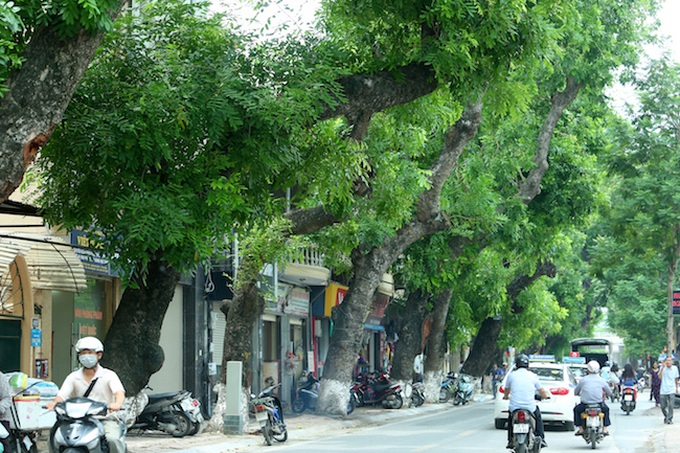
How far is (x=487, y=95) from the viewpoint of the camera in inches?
721

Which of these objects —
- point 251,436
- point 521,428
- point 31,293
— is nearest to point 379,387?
point 251,436

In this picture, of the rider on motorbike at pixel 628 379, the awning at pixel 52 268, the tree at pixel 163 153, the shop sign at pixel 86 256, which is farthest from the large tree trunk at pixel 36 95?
the rider on motorbike at pixel 628 379

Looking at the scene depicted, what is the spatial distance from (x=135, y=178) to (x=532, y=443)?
6.44m

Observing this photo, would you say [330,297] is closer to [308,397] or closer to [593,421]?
[308,397]

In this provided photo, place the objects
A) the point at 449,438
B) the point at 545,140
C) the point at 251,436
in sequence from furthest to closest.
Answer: the point at 545,140 → the point at 251,436 → the point at 449,438

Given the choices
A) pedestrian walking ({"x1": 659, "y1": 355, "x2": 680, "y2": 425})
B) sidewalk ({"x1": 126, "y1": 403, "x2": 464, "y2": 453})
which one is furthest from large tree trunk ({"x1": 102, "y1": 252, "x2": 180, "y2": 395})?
pedestrian walking ({"x1": 659, "y1": 355, "x2": 680, "y2": 425})

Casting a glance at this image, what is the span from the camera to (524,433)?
587 inches

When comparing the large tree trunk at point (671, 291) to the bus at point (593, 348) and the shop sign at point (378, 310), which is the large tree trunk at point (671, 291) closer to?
the shop sign at point (378, 310)

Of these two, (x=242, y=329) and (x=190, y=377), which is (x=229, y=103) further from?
(x=190, y=377)

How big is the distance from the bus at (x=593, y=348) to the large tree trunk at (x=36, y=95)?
59.5 metres

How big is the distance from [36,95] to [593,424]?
11809 mm

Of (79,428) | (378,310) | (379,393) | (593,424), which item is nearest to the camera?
(79,428)

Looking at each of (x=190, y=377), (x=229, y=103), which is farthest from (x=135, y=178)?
(x=190, y=377)

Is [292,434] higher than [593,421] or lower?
lower
